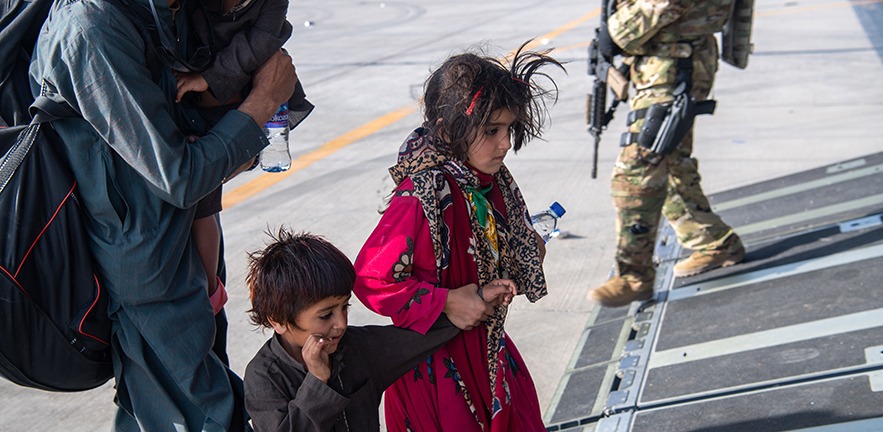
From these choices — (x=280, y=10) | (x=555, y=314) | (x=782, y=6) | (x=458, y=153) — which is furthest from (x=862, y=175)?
(x=782, y=6)

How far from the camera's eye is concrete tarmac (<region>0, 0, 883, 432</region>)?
172 inches

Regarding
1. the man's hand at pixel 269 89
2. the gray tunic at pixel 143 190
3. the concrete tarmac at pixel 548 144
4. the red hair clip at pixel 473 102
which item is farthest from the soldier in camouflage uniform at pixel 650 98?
the gray tunic at pixel 143 190

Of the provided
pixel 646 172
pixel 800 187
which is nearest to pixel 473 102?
pixel 646 172

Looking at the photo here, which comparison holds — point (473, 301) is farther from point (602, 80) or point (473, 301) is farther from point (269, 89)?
point (602, 80)

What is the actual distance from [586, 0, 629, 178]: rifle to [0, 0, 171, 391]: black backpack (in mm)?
2790

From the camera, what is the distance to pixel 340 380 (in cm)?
202

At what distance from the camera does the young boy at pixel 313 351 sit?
1.92 meters

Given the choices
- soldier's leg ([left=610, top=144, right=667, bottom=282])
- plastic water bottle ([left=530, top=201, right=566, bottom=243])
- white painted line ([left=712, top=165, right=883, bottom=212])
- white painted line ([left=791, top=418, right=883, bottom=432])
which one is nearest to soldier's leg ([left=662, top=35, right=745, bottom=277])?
soldier's leg ([left=610, top=144, right=667, bottom=282])

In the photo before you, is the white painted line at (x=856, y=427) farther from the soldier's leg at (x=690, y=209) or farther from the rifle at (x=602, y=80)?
the rifle at (x=602, y=80)

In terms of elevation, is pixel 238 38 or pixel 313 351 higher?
pixel 238 38

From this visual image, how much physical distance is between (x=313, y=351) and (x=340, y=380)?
139 millimetres

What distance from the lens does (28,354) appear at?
1.86m

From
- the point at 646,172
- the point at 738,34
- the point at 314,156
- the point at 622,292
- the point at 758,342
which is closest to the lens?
the point at 758,342

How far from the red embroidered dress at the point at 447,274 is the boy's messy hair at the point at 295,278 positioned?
0.46 feet
